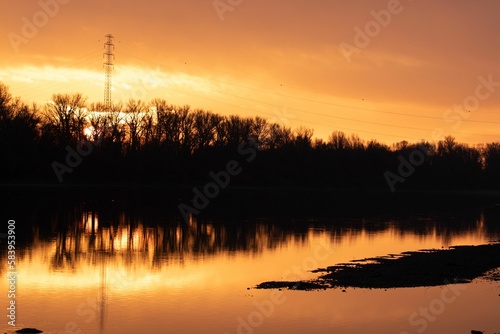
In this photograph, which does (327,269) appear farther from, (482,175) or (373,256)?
(482,175)

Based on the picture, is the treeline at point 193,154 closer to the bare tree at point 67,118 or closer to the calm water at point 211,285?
the bare tree at point 67,118

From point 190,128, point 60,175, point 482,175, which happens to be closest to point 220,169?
point 190,128

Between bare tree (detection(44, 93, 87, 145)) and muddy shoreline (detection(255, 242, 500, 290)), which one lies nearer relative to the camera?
muddy shoreline (detection(255, 242, 500, 290))

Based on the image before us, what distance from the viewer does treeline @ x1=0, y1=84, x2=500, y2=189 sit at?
99125 millimetres

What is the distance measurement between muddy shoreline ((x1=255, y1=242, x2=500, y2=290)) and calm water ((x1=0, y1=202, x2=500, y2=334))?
0.95m

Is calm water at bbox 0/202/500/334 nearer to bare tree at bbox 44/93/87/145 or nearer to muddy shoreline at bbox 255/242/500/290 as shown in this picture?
muddy shoreline at bbox 255/242/500/290

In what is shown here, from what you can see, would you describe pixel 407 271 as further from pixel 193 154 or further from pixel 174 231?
pixel 193 154

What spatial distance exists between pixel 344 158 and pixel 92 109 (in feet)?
183

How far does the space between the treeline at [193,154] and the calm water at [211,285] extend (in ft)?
185

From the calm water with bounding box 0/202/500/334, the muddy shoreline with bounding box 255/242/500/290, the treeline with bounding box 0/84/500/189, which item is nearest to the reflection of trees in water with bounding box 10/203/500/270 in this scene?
the calm water with bounding box 0/202/500/334

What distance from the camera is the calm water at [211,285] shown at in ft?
62.0

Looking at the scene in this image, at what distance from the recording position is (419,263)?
30.5m

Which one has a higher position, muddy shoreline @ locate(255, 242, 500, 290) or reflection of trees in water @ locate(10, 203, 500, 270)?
reflection of trees in water @ locate(10, 203, 500, 270)

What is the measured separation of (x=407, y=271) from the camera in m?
27.9
